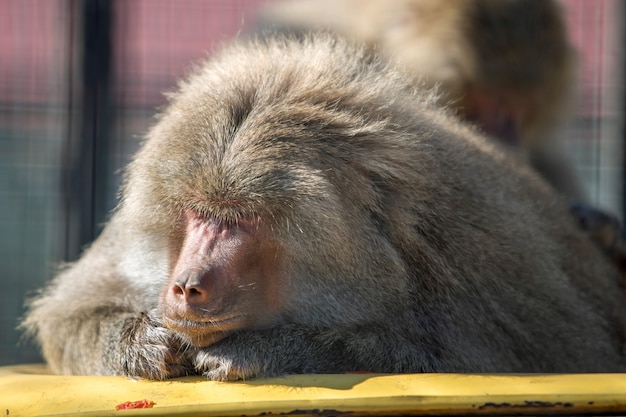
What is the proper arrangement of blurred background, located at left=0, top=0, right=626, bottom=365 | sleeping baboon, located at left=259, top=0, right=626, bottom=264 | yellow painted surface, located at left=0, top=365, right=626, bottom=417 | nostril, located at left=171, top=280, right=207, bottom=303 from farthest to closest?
blurred background, located at left=0, top=0, right=626, bottom=365 < sleeping baboon, located at left=259, top=0, right=626, bottom=264 < nostril, located at left=171, top=280, right=207, bottom=303 < yellow painted surface, located at left=0, top=365, right=626, bottom=417

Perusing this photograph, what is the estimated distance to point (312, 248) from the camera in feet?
8.48

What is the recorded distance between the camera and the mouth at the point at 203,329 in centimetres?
240

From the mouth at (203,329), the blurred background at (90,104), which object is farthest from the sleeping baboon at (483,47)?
the mouth at (203,329)

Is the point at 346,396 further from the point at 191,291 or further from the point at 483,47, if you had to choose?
the point at 483,47

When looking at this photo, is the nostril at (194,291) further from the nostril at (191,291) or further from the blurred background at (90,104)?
the blurred background at (90,104)

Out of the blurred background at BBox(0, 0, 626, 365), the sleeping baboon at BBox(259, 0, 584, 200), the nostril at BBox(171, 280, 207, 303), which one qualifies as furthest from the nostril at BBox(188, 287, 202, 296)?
the blurred background at BBox(0, 0, 626, 365)

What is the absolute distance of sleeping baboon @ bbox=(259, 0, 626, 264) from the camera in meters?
4.87

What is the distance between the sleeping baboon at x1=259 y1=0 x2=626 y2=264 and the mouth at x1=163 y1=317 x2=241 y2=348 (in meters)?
2.51

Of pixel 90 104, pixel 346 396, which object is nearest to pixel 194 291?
pixel 346 396

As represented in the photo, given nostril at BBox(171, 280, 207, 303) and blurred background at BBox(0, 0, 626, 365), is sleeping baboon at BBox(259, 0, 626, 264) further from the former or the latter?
nostril at BBox(171, 280, 207, 303)

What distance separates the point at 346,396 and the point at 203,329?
0.54 meters

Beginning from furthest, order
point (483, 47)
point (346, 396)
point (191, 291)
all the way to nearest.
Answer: point (483, 47)
point (191, 291)
point (346, 396)

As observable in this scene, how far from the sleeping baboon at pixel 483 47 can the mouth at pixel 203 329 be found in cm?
251

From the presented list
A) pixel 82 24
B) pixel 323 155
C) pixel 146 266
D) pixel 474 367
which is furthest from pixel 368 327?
pixel 82 24
